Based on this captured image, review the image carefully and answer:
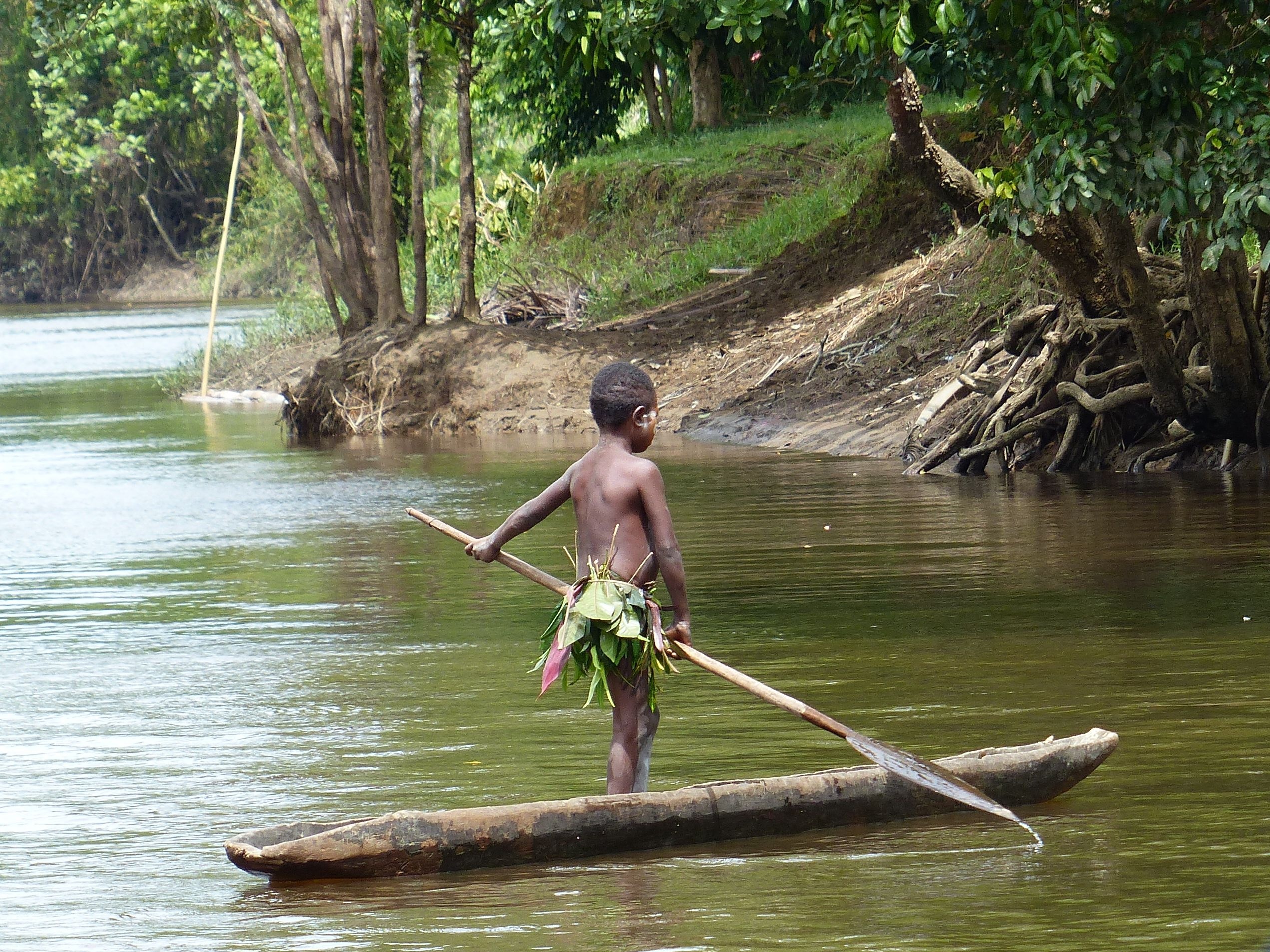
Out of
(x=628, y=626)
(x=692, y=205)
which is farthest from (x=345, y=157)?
(x=628, y=626)

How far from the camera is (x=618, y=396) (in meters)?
5.96

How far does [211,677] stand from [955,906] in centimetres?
470

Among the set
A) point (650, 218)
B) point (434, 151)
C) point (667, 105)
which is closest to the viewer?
point (650, 218)

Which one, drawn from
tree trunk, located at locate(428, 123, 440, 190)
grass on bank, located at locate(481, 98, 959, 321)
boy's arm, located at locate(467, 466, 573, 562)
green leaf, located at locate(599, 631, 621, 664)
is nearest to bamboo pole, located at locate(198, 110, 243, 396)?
grass on bank, located at locate(481, 98, 959, 321)

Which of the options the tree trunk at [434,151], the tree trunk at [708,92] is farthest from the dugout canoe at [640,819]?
the tree trunk at [434,151]

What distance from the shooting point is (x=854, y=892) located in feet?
16.6

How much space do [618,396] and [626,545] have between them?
1.62 ft

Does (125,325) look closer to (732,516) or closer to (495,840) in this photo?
(732,516)

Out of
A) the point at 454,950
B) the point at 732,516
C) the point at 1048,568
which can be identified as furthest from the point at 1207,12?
the point at 454,950

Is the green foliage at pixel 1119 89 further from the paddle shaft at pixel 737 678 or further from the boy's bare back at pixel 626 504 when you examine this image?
the paddle shaft at pixel 737 678

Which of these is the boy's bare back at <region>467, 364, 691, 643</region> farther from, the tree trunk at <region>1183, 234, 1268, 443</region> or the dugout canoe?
the tree trunk at <region>1183, 234, 1268, 443</region>

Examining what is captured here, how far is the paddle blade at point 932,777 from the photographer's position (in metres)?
5.57

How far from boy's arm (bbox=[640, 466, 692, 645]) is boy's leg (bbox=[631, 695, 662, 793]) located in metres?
0.27

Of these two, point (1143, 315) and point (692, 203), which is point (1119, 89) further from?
point (692, 203)
